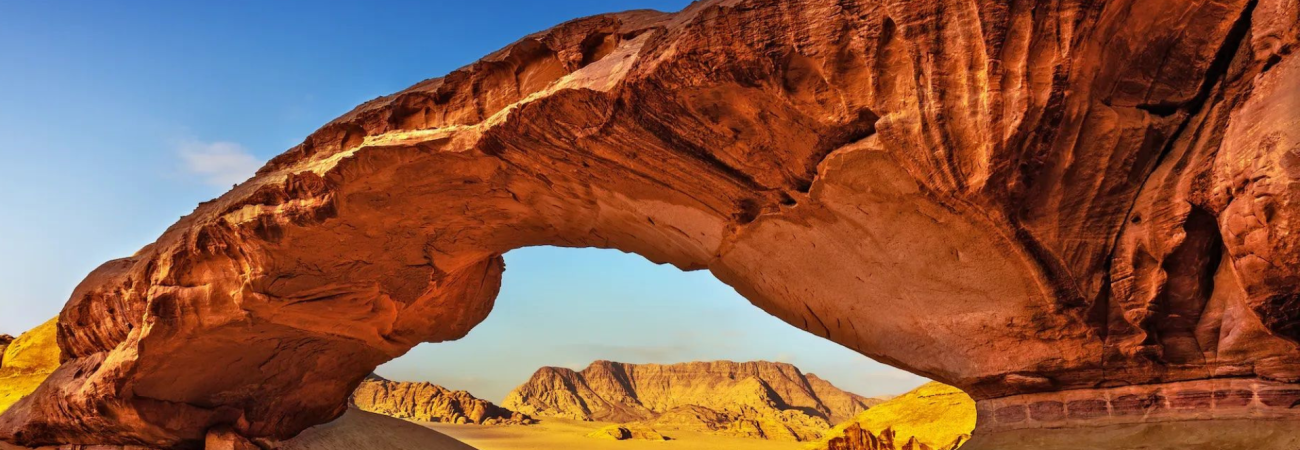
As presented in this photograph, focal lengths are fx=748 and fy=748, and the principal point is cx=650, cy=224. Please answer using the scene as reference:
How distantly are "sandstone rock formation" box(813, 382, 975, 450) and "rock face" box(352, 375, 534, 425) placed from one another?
29093 millimetres

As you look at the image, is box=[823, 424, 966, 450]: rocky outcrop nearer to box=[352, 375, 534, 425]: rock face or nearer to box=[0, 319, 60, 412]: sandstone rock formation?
box=[0, 319, 60, 412]: sandstone rock formation

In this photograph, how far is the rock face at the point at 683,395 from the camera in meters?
48.6

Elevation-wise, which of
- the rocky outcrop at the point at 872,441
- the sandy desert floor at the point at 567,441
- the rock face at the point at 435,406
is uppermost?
the rock face at the point at 435,406

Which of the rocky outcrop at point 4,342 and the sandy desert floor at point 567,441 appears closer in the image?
the rocky outcrop at point 4,342

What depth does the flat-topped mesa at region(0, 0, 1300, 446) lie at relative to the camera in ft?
12.8

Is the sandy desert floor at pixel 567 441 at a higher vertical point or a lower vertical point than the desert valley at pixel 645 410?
lower

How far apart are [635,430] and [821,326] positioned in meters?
31.9

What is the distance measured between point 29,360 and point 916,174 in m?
18.7

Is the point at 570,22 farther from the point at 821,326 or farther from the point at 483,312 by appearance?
the point at 483,312

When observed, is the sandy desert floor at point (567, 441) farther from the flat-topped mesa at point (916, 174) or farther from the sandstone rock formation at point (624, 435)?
the flat-topped mesa at point (916, 174)

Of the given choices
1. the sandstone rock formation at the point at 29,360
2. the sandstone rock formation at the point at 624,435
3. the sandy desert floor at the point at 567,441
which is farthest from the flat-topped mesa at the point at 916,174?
the sandstone rock formation at the point at 624,435

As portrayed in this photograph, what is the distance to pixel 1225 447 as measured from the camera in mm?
4090

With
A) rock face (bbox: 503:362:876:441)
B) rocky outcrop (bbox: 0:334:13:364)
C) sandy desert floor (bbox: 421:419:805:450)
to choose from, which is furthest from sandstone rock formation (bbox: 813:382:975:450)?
rock face (bbox: 503:362:876:441)

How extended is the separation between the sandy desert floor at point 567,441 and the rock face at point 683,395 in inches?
232
